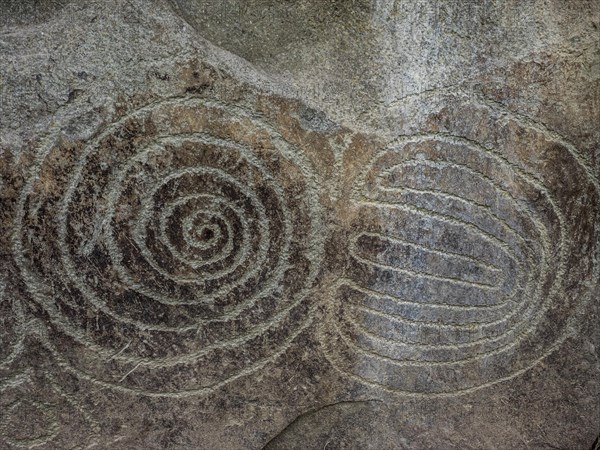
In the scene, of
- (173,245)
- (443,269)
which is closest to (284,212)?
(173,245)

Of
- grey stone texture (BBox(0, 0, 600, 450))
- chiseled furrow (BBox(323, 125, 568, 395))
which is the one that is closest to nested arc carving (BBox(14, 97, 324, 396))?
grey stone texture (BBox(0, 0, 600, 450))

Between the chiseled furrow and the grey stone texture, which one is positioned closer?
the grey stone texture

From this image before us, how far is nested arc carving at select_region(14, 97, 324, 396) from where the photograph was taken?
1.82 metres

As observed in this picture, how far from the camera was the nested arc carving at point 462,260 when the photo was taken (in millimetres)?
1927

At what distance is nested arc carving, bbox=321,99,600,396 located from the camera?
6.32 feet

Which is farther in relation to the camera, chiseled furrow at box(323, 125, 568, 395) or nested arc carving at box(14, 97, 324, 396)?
chiseled furrow at box(323, 125, 568, 395)

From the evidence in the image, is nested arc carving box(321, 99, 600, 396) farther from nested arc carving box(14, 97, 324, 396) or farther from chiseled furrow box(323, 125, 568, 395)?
nested arc carving box(14, 97, 324, 396)

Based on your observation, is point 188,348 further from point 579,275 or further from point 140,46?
point 579,275

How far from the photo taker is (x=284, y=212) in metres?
1.91

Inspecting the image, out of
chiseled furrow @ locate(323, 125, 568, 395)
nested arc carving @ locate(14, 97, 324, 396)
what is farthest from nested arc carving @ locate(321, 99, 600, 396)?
nested arc carving @ locate(14, 97, 324, 396)

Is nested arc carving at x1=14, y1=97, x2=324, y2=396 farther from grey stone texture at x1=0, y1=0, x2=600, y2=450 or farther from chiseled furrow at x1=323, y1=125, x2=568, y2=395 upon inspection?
chiseled furrow at x1=323, y1=125, x2=568, y2=395

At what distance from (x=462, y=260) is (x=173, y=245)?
2.17ft

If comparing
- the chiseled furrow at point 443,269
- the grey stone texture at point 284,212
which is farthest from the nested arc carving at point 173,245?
the chiseled furrow at point 443,269

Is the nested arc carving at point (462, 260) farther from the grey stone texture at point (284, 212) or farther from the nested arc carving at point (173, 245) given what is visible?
the nested arc carving at point (173, 245)
